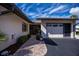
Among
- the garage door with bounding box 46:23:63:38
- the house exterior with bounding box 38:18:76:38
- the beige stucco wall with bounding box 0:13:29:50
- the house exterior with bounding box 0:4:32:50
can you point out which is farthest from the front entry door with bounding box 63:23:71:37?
the beige stucco wall with bounding box 0:13:29:50

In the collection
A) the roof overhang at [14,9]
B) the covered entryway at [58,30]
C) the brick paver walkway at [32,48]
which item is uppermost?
the roof overhang at [14,9]

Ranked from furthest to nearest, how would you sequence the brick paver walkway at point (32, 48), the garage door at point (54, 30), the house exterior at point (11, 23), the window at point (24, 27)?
the window at point (24, 27), the garage door at point (54, 30), the brick paver walkway at point (32, 48), the house exterior at point (11, 23)

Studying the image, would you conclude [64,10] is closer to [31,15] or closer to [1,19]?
[31,15]

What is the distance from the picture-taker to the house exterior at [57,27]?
5621mm

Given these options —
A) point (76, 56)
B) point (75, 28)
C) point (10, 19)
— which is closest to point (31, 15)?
point (10, 19)

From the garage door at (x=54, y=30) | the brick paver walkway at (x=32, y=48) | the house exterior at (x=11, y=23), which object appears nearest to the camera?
the house exterior at (x=11, y=23)

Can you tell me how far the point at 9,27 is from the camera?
18.8 feet

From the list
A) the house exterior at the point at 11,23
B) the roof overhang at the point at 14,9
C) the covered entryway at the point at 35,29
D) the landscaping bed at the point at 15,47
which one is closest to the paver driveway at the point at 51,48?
the landscaping bed at the point at 15,47

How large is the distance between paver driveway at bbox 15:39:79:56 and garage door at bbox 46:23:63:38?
6.9 inches

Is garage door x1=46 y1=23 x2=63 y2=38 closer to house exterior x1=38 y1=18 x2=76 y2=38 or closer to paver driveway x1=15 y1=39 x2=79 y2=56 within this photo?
house exterior x1=38 y1=18 x2=76 y2=38

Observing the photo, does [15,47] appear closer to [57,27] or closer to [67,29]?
[57,27]

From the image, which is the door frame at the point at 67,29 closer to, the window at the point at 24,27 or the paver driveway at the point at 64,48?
the paver driveway at the point at 64,48

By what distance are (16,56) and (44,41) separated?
3.56 ft

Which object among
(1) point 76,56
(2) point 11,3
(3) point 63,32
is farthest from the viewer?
(3) point 63,32
